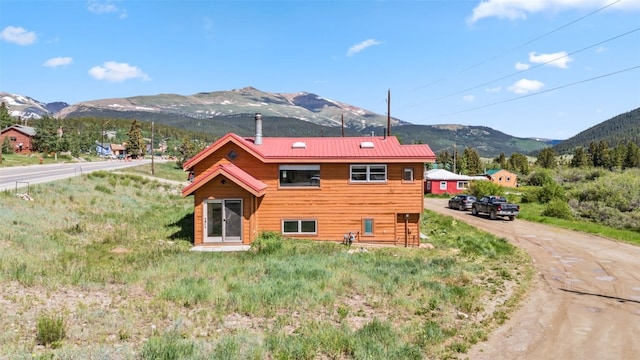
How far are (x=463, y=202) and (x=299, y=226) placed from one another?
26130 mm

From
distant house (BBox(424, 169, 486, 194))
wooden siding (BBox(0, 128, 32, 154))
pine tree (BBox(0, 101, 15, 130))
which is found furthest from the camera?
pine tree (BBox(0, 101, 15, 130))

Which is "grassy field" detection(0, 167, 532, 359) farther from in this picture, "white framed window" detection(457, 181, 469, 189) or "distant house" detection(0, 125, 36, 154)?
"distant house" detection(0, 125, 36, 154)

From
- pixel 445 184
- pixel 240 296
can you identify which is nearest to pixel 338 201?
pixel 240 296

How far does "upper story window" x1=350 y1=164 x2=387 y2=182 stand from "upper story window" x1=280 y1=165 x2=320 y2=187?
229cm

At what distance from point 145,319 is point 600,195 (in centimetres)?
4835

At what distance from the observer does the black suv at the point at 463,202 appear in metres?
42.1

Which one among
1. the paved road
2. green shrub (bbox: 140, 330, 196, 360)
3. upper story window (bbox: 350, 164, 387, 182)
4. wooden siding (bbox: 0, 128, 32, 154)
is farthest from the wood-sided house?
wooden siding (bbox: 0, 128, 32, 154)

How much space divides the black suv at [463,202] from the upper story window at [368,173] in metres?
22.3

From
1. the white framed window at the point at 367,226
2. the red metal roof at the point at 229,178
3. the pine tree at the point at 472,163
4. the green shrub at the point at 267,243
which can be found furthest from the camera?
the pine tree at the point at 472,163

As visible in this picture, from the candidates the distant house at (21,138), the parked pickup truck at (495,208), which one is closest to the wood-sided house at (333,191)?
the parked pickup truck at (495,208)

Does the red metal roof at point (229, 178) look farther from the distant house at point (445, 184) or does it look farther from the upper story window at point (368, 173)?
the distant house at point (445, 184)

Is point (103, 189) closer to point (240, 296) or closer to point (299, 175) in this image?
point (299, 175)

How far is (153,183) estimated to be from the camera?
4816 centimetres

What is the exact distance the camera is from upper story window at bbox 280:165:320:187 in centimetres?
2356
